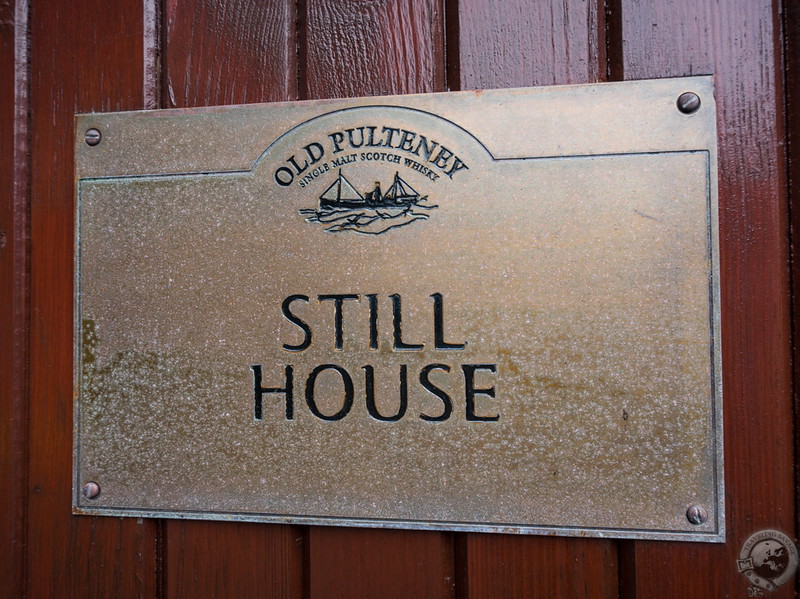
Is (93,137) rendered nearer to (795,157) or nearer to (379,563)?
(379,563)

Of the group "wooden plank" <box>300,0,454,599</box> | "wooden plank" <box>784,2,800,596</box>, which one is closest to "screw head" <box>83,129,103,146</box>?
"wooden plank" <box>300,0,454,599</box>

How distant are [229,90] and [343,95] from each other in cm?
11

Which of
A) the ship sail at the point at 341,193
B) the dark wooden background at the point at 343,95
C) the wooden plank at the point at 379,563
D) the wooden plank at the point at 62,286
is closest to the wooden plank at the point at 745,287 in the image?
the dark wooden background at the point at 343,95

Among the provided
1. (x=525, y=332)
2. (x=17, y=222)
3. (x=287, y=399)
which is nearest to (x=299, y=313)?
(x=287, y=399)

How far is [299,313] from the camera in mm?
494

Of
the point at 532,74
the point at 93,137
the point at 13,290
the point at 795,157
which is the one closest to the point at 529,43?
the point at 532,74

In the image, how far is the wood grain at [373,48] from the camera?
19.8 inches

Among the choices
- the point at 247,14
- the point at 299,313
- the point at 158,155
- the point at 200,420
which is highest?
the point at 247,14

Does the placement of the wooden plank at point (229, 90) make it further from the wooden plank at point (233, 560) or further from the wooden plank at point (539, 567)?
the wooden plank at point (539, 567)

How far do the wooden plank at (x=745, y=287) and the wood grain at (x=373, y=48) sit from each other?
22cm

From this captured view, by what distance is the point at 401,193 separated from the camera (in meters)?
0.49

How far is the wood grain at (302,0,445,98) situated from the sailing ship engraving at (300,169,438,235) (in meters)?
0.09

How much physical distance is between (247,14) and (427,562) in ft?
1.81

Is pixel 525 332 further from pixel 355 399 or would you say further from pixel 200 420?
pixel 200 420
